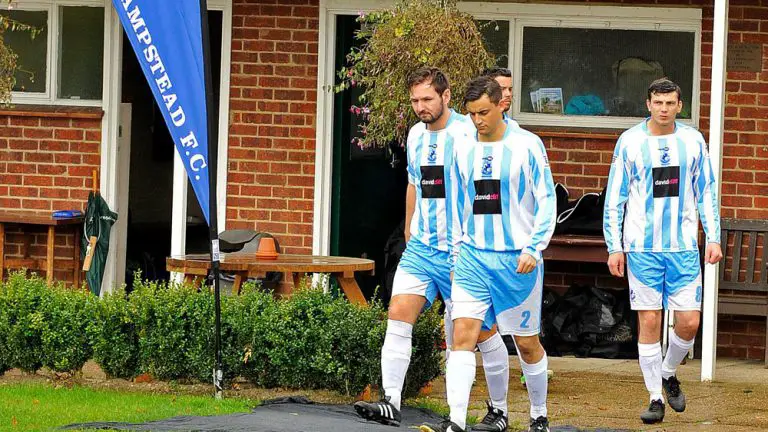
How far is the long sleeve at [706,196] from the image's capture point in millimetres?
8547

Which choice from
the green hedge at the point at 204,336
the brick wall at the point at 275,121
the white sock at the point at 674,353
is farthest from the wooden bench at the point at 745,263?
the green hedge at the point at 204,336

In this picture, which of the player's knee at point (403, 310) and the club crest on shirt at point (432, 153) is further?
the club crest on shirt at point (432, 153)

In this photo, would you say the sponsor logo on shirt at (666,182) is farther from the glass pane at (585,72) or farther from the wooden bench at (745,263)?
the glass pane at (585,72)

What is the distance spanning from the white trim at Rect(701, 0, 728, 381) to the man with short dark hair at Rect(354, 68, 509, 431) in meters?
2.64

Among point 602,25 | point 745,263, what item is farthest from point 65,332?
point 745,263

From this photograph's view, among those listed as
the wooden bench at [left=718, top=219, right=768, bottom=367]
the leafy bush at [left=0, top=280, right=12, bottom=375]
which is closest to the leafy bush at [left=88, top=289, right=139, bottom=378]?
the leafy bush at [left=0, top=280, right=12, bottom=375]

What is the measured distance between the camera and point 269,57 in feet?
40.0

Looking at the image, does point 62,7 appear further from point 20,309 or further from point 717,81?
point 717,81

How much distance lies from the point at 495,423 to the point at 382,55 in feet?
10.7

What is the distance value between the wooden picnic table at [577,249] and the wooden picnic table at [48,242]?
4.01 m

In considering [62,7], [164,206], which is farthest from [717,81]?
[164,206]

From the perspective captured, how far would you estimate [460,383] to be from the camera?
24.0 feet

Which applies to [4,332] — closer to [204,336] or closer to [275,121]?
[204,336]

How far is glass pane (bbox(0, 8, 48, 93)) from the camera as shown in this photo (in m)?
12.6
